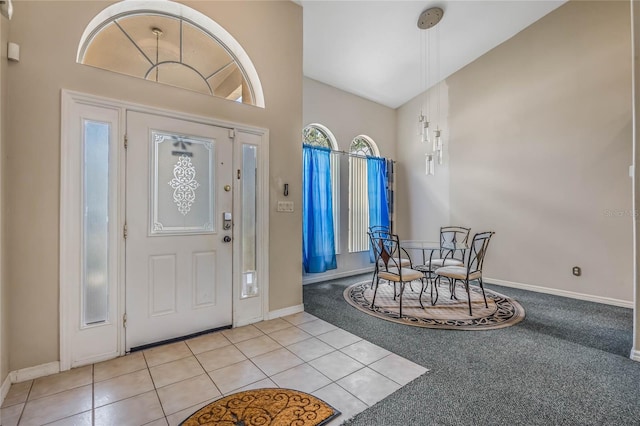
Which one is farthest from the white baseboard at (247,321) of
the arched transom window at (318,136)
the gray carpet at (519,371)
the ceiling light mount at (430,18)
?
the ceiling light mount at (430,18)

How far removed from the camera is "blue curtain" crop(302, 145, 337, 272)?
4461 millimetres

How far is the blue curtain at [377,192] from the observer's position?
5388 mm

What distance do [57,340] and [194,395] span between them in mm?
1167

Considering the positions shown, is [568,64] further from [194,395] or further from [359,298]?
[194,395]

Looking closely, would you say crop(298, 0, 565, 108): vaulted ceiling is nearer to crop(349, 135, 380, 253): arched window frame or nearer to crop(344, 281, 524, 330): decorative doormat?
crop(349, 135, 380, 253): arched window frame

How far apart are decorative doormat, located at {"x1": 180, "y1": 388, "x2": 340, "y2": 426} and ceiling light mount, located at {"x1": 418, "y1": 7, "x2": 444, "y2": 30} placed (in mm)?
4391

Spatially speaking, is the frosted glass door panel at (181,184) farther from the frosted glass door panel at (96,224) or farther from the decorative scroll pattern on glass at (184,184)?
the frosted glass door panel at (96,224)

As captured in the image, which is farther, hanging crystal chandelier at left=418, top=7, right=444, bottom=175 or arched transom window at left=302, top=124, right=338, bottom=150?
arched transom window at left=302, top=124, right=338, bottom=150

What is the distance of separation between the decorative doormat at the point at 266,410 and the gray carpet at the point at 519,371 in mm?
222

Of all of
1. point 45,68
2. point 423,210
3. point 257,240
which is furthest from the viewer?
point 423,210

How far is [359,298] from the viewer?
381 cm

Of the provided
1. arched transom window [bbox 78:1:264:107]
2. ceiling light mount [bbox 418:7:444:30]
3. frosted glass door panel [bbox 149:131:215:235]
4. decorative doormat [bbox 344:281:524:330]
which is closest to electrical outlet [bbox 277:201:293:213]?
frosted glass door panel [bbox 149:131:215:235]

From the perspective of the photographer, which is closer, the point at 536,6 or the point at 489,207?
the point at 536,6

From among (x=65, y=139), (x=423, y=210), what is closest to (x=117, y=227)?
(x=65, y=139)
